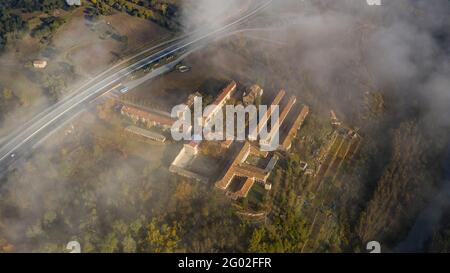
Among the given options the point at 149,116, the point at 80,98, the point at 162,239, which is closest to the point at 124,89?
the point at 80,98

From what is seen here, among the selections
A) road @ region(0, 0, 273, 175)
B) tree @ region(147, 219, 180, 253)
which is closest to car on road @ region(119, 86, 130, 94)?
road @ region(0, 0, 273, 175)

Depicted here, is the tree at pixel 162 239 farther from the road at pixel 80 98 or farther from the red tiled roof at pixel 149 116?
the road at pixel 80 98

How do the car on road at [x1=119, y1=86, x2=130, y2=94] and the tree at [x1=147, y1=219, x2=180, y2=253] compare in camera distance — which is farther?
the car on road at [x1=119, y1=86, x2=130, y2=94]

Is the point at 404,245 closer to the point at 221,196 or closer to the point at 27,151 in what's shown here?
the point at 221,196

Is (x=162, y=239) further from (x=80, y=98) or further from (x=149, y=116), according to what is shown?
(x=80, y=98)

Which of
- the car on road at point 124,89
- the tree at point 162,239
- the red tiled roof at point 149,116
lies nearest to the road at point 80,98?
the car on road at point 124,89

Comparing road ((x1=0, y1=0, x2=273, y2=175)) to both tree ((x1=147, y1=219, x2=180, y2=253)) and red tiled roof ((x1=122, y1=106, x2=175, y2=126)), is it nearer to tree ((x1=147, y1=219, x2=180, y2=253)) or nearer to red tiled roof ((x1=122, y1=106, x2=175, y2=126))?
red tiled roof ((x1=122, y1=106, x2=175, y2=126))

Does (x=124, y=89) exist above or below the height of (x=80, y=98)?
above

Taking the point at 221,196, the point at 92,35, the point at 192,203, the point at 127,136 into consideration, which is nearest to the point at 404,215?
the point at 221,196

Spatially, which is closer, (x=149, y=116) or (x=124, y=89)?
(x=149, y=116)
